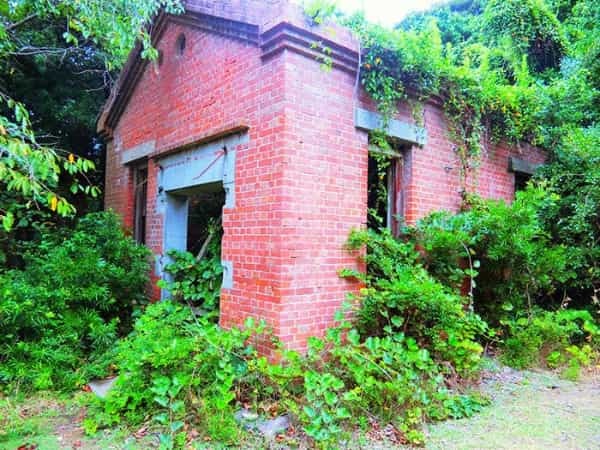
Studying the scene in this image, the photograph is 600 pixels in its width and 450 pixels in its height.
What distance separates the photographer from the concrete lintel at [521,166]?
24.3 feet

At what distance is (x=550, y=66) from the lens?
11805 millimetres

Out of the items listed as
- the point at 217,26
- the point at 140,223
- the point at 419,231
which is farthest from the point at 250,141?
the point at 140,223

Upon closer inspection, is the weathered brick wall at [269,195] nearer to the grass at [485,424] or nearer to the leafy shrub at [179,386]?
the leafy shrub at [179,386]

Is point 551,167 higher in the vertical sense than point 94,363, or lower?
higher

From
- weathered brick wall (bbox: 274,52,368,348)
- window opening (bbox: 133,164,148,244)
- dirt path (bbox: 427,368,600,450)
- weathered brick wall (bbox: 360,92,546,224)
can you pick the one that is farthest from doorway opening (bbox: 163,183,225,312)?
dirt path (bbox: 427,368,600,450)

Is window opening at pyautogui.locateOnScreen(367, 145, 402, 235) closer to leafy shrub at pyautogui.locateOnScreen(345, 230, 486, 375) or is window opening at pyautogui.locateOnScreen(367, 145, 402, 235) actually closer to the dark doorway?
leafy shrub at pyautogui.locateOnScreen(345, 230, 486, 375)

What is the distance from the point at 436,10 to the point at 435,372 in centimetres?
1717

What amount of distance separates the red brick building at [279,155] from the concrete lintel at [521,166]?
1722 mm

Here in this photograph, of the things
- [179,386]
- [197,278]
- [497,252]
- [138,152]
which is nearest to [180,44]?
[138,152]

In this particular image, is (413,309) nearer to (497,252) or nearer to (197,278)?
(497,252)

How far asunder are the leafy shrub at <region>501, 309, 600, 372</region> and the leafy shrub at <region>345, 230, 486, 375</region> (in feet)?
4.34

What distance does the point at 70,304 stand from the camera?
5570 millimetres

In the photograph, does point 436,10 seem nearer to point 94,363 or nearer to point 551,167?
point 551,167

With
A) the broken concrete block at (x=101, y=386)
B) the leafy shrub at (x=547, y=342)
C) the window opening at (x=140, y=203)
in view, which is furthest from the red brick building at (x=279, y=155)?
the leafy shrub at (x=547, y=342)
